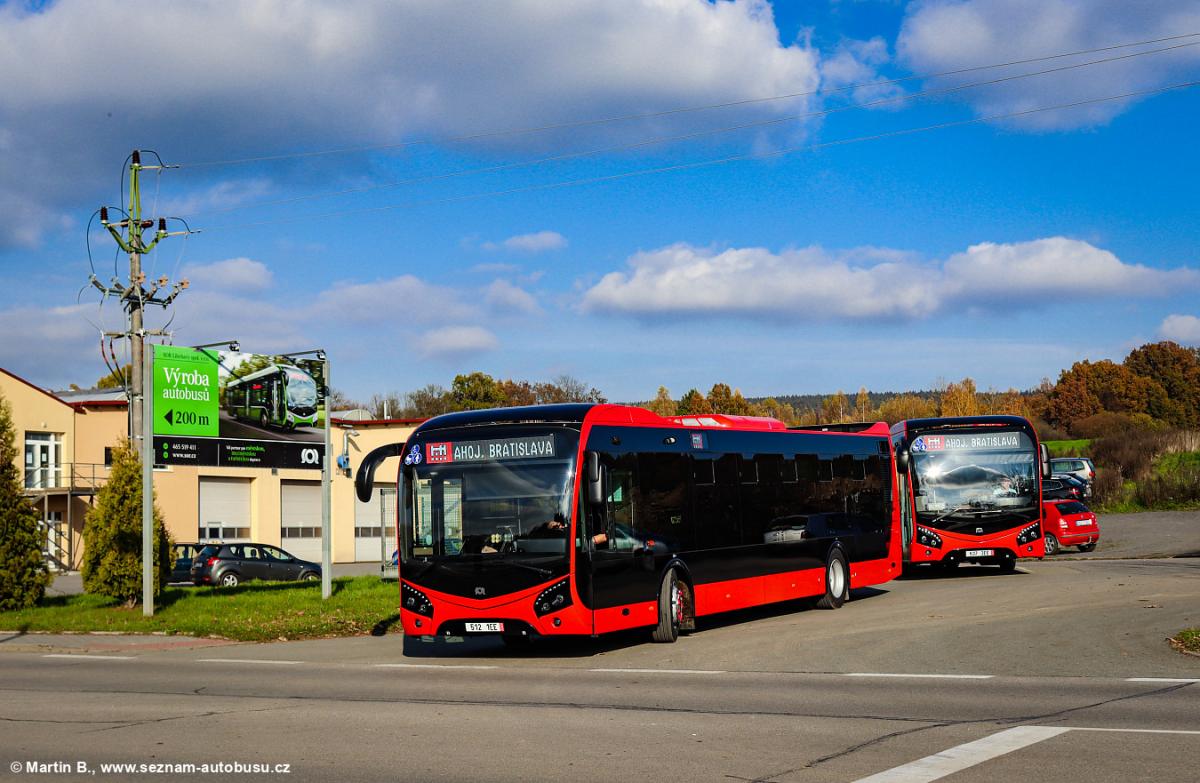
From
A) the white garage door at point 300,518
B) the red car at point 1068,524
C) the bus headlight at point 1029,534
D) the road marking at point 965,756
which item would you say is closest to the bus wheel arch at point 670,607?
the road marking at point 965,756

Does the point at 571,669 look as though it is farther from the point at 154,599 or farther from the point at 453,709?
the point at 154,599

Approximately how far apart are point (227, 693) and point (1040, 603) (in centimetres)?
1355

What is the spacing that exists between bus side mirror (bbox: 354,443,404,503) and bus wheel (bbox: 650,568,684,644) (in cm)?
406

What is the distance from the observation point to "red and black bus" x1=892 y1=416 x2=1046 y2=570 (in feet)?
86.3

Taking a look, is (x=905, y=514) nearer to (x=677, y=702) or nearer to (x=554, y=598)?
(x=554, y=598)

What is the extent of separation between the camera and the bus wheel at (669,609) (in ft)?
55.4

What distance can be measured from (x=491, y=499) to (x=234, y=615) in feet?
30.5

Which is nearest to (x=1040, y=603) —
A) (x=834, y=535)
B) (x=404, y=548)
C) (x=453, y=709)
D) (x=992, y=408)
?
(x=834, y=535)

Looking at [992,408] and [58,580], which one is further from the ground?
[992,408]

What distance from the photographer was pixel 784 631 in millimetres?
18266

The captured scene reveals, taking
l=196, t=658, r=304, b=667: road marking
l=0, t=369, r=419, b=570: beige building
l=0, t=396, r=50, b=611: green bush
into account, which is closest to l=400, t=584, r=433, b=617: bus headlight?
l=196, t=658, r=304, b=667: road marking

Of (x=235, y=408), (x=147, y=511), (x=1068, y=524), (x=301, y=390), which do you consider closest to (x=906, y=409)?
(x=1068, y=524)

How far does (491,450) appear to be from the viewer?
1586 cm

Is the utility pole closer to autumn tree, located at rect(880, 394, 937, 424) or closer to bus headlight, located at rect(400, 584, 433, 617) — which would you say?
bus headlight, located at rect(400, 584, 433, 617)
